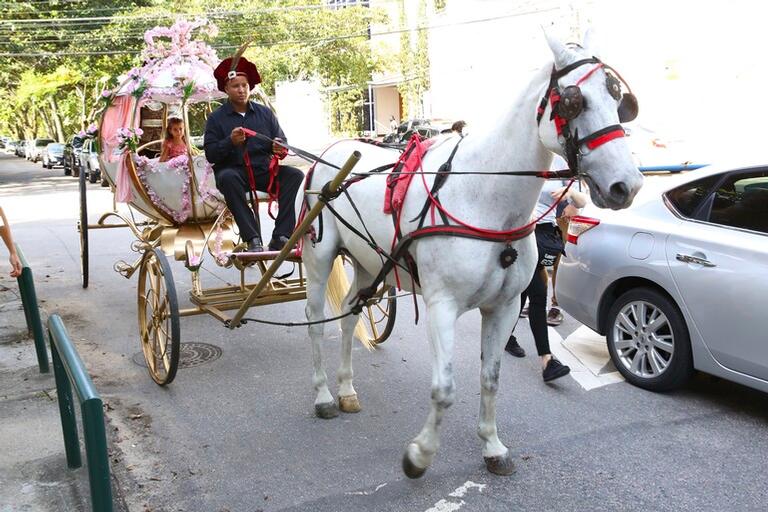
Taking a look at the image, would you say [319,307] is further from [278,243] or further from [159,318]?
[159,318]

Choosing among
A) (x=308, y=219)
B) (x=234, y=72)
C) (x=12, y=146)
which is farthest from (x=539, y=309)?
(x=12, y=146)

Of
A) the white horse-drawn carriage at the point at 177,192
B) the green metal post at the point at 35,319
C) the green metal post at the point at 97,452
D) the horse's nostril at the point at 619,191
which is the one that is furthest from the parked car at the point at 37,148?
the horse's nostril at the point at 619,191

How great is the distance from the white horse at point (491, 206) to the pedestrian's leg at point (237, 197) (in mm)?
1535

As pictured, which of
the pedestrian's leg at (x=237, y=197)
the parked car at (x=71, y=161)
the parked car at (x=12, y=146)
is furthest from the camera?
the parked car at (x=12, y=146)

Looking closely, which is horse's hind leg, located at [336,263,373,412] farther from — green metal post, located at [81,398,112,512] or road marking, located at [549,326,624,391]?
green metal post, located at [81,398,112,512]

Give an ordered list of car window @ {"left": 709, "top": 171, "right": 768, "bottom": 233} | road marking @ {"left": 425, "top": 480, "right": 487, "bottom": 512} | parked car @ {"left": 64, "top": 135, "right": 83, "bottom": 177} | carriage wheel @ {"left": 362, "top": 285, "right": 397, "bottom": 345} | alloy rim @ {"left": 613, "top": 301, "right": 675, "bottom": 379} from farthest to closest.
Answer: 1. parked car @ {"left": 64, "top": 135, "right": 83, "bottom": 177}
2. carriage wheel @ {"left": 362, "top": 285, "right": 397, "bottom": 345}
3. alloy rim @ {"left": 613, "top": 301, "right": 675, "bottom": 379}
4. car window @ {"left": 709, "top": 171, "right": 768, "bottom": 233}
5. road marking @ {"left": 425, "top": 480, "right": 487, "bottom": 512}

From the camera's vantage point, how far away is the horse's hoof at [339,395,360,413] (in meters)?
4.97

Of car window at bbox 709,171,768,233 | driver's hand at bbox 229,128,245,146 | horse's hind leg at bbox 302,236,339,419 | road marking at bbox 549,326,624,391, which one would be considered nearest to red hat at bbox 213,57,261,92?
driver's hand at bbox 229,128,245,146

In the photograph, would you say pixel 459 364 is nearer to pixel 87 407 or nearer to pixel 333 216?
pixel 333 216

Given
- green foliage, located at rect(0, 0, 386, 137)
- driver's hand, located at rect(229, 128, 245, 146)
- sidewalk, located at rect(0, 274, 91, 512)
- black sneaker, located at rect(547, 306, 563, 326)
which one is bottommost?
black sneaker, located at rect(547, 306, 563, 326)

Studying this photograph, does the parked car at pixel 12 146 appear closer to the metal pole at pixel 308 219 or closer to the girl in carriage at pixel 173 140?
the girl in carriage at pixel 173 140

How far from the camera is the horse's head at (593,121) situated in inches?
118

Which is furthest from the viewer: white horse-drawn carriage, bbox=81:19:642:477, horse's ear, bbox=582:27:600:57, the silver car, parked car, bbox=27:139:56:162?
parked car, bbox=27:139:56:162

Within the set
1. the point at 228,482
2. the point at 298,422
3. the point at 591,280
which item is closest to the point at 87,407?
the point at 228,482
